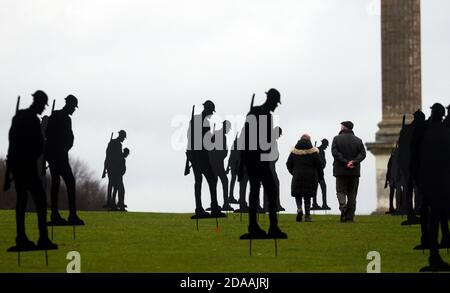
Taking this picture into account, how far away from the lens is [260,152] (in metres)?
27.4

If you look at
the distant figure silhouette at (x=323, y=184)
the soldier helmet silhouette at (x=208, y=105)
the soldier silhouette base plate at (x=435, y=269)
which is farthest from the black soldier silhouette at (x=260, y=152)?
the distant figure silhouette at (x=323, y=184)

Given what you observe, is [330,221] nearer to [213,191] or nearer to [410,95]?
[213,191]

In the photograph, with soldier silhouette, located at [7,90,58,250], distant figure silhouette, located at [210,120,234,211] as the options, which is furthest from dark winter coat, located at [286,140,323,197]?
soldier silhouette, located at [7,90,58,250]

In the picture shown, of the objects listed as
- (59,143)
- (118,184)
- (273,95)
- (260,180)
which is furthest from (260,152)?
(118,184)

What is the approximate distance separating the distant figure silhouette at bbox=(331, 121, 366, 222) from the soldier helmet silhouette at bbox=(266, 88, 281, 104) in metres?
10.5

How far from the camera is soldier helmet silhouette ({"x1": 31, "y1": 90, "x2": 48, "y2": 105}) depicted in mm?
26359

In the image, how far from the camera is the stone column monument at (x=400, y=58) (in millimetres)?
65688

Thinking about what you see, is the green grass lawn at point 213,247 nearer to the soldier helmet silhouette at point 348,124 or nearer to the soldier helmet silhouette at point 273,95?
the soldier helmet silhouette at point 348,124

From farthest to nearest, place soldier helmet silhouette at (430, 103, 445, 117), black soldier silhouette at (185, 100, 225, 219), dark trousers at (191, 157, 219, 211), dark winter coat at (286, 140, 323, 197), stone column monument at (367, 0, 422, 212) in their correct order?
stone column monument at (367, 0, 422, 212)
dark winter coat at (286, 140, 323, 197)
dark trousers at (191, 157, 219, 211)
black soldier silhouette at (185, 100, 225, 219)
soldier helmet silhouette at (430, 103, 445, 117)

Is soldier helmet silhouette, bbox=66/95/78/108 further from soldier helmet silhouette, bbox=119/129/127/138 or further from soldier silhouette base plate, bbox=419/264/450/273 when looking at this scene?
soldier helmet silhouette, bbox=119/129/127/138
